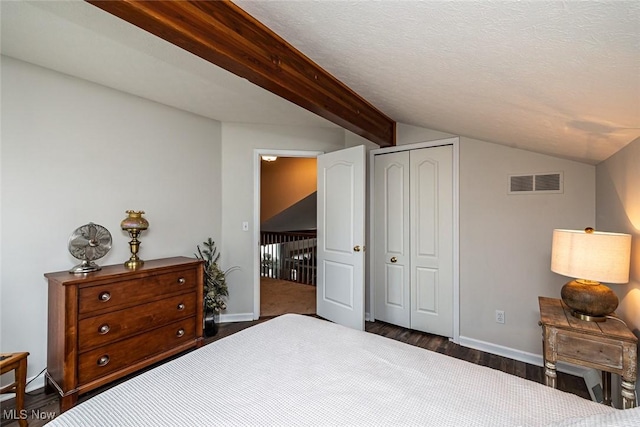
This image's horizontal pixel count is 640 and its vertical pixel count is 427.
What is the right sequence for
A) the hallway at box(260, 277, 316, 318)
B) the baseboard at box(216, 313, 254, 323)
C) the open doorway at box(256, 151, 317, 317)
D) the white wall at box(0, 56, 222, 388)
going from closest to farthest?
the white wall at box(0, 56, 222, 388) → the baseboard at box(216, 313, 254, 323) → the hallway at box(260, 277, 316, 318) → the open doorway at box(256, 151, 317, 317)

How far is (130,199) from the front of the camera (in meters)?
2.63

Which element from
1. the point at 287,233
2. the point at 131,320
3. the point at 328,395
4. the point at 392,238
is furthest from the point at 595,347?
the point at 287,233

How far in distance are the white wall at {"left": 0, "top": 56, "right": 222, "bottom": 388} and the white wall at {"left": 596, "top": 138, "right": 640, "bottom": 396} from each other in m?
3.47

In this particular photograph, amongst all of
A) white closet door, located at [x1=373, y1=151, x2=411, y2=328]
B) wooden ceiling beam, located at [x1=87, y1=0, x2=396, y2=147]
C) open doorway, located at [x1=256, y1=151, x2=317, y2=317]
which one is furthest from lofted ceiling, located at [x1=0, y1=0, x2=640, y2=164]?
open doorway, located at [x1=256, y1=151, x2=317, y2=317]

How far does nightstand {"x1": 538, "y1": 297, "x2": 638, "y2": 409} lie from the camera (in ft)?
4.92

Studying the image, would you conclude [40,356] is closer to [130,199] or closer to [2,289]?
[2,289]

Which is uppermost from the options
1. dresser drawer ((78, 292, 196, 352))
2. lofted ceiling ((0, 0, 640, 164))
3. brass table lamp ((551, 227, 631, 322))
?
lofted ceiling ((0, 0, 640, 164))

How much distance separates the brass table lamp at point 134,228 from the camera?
7.89 feet

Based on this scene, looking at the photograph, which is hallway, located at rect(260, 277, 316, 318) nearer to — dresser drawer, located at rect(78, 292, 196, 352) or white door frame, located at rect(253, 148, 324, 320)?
white door frame, located at rect(253, 148, 324, 320)

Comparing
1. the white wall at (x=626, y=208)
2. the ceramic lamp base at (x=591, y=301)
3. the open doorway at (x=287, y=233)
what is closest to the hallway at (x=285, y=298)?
the open doorway at (x=287, y=233)

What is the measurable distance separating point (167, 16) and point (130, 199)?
1966 mm

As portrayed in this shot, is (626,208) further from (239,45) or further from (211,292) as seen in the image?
(211,292)

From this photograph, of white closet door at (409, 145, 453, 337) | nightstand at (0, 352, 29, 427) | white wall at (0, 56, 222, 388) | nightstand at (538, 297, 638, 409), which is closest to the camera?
nightstand at (538, 297, 638, 409)

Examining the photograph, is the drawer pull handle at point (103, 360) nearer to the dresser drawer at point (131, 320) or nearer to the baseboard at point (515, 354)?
the dresser drawer at point (131, 320)
